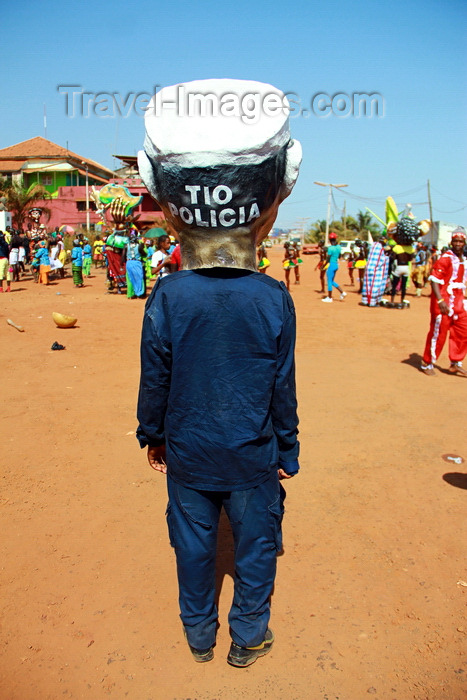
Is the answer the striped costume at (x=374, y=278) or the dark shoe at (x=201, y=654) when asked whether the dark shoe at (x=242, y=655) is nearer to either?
the dark shoe at (x=201, y=654)

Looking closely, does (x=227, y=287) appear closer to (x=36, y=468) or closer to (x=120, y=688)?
(x=120, y=688)

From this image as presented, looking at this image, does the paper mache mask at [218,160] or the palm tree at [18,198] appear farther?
the palm tree at [18,198]

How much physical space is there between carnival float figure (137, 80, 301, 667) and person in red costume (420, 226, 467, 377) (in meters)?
5.06

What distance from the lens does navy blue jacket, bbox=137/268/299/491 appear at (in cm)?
205

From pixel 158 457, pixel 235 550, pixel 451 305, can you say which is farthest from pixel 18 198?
pixel 235 550

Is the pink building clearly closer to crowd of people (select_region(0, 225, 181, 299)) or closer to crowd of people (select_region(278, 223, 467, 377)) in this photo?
crowd of people (select_region(0, 225, 181, 299))

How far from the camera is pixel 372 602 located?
9.00 ft

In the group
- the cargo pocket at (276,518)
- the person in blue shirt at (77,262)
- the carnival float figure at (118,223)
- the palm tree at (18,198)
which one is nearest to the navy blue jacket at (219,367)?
the cargo pocket at (276,518)

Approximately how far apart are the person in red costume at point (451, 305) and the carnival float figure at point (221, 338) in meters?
5.06

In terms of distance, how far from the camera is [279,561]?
3082mm

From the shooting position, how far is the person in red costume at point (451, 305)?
22.0ft

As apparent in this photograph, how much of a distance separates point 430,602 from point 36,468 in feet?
9.50

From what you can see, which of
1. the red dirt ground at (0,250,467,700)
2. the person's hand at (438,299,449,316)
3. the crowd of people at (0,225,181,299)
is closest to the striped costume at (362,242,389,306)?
the crowd of people at (0,225,181,299)

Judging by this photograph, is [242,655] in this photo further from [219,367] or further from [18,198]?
[18,198]
